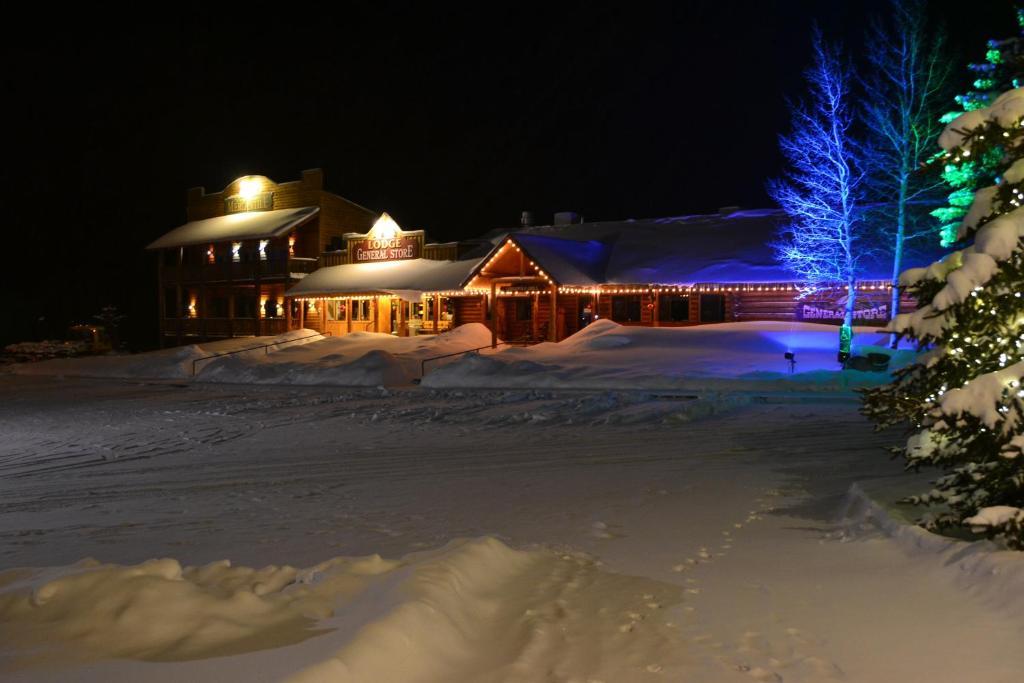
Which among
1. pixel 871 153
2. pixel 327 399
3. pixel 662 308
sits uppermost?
pixel 871 153

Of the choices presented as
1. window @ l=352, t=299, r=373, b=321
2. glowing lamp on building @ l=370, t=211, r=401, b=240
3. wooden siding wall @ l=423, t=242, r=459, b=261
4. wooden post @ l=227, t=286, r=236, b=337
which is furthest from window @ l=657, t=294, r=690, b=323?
wooden post @ l=227, t=286, r=236, b=337

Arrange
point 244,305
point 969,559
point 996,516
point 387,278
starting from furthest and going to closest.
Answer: point 244,305 → point 387,278 → point 969,559 → point 996,516

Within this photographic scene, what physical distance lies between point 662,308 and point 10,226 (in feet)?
259

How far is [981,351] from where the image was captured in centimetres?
655

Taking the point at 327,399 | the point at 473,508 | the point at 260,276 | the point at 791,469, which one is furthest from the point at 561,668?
the point at 260,276

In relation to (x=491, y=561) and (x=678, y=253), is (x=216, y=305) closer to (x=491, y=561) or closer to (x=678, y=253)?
(x=678, y=253)

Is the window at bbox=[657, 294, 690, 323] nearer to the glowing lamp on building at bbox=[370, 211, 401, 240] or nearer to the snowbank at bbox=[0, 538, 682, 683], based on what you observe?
the glowing lamp on building at bbox=[370, 211, 401, 240]

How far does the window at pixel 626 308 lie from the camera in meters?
34.6

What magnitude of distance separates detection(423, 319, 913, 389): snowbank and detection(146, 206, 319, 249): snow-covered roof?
20.1 meters

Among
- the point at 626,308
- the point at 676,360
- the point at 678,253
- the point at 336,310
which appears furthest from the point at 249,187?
the point at 676,360

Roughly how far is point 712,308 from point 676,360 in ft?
28.9

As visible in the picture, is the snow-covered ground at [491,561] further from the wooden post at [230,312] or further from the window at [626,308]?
the wooden post at [230,312]

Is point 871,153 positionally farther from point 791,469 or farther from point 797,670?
point 797,670

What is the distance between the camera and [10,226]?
83.2 metres
